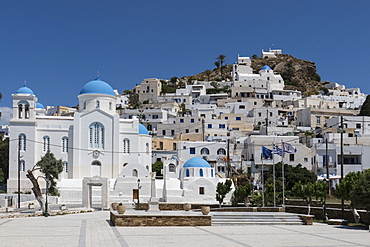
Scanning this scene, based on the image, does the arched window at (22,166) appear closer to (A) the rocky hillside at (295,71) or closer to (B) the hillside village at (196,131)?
(B) the hillside village at (196,131)

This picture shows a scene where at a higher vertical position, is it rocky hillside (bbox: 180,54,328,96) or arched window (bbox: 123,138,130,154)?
rocky hillside (bbox: 180,54,328,96)

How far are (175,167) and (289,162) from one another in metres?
15.4

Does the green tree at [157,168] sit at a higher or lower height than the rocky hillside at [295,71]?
lower

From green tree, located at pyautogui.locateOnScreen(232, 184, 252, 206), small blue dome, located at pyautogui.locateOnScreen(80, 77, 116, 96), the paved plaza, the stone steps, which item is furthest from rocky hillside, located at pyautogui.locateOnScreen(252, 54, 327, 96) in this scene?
the paved plaza

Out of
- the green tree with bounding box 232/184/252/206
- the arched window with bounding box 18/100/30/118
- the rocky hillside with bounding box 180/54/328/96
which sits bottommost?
the green tree with bounding box 232/184/252/206

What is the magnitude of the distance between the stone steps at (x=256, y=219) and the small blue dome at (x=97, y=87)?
125 feet

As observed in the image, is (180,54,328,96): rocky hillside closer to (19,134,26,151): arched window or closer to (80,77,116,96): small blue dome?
(80,77,116,96): small blue dome

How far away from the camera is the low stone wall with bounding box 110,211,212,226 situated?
2248 centimetres

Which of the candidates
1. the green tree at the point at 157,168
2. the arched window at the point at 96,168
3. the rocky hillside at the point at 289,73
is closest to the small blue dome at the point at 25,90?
the arched window at the point at 96,168

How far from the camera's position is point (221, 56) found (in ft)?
483

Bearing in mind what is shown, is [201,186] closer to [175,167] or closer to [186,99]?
[175,167]

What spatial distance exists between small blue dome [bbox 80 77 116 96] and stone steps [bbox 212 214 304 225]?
3822 centimetres

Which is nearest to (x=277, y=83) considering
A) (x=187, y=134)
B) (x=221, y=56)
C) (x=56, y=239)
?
(x=221, y=56)

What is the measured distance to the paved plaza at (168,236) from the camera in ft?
55.2
